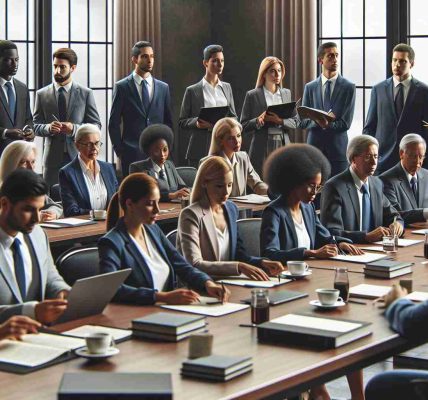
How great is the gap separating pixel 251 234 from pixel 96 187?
1.85m

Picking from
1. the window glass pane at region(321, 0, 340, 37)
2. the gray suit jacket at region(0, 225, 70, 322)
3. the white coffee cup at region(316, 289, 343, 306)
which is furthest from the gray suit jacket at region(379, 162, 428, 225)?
the window glass pane at region(321, 0, 340, 37)

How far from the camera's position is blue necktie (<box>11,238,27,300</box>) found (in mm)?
4227

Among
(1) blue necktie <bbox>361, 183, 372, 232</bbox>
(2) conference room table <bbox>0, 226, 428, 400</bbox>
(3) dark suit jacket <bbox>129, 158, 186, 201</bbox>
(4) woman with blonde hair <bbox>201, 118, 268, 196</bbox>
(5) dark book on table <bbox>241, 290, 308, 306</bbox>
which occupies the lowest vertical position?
(2) conference room table <bbox>0, 226, 428, 400</bbox>

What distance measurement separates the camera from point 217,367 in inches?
127

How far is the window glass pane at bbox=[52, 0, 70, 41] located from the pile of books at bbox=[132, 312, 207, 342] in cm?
742

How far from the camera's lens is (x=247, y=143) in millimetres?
11734

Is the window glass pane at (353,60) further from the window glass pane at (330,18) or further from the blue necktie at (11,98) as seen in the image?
the blue necktie at (11,98)

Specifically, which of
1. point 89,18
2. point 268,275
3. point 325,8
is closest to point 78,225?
point 268,275

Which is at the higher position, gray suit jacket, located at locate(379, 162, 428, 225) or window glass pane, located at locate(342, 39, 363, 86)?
window glass pane, located at locate(342, 39, 363, 86)

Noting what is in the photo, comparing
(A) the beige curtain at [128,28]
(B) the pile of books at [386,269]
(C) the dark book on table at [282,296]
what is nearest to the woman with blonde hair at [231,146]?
(B) the pile of books at [386,269]

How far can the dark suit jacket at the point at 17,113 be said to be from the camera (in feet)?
28.3

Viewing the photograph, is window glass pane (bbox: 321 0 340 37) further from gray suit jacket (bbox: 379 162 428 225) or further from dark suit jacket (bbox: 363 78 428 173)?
gray suit jacket (bbox: 379 162 428 225)

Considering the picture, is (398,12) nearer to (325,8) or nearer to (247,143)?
(325,8)

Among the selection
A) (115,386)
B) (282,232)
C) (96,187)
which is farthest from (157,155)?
(115,386)
